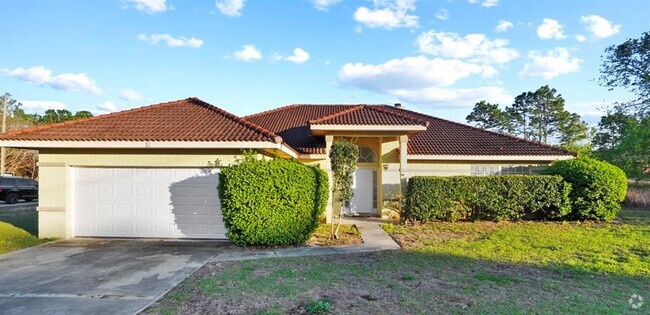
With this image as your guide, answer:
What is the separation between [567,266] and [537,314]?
3.22m

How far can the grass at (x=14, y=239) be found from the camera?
29.6ft

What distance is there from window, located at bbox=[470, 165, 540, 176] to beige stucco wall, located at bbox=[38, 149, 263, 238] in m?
10.1

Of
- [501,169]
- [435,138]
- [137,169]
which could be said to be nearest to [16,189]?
[137,169]

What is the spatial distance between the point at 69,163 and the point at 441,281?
988 cm

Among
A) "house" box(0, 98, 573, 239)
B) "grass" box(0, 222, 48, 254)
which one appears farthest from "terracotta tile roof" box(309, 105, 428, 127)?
"grass" box(0, 222, 48, 254)

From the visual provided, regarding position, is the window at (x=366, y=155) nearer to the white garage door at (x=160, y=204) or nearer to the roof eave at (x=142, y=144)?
the roof eave at (x=142, y=144)

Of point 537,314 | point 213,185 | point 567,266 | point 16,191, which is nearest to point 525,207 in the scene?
point 567,266

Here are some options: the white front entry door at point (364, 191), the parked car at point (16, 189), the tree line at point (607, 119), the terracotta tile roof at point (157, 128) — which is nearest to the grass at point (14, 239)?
the terracotta tile roof at point (157, 128)

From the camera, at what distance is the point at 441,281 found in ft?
20.0

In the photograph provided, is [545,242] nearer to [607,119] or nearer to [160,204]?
[160,204]

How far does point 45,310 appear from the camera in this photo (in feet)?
15.9

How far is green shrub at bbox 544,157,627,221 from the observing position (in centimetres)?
1254

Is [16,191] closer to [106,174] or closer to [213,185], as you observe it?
[106,174]

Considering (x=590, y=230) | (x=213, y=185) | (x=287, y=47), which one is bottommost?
(x=590, y=230)
